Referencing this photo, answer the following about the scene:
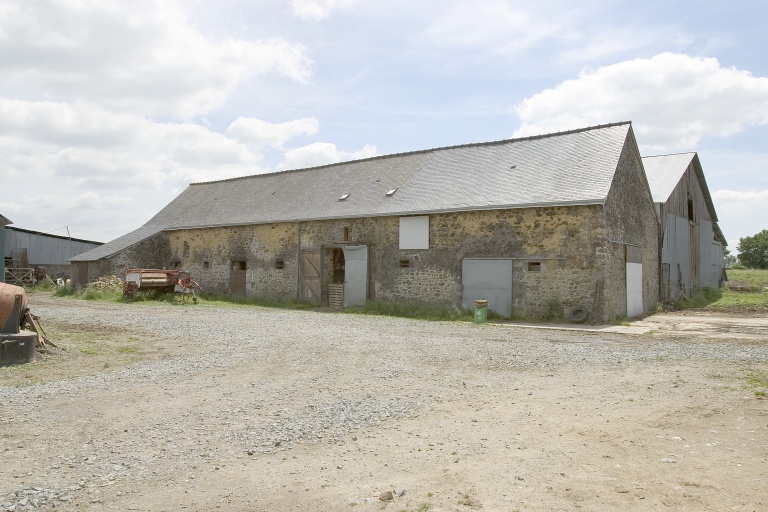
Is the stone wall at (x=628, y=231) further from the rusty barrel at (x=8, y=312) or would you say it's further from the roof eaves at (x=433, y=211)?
the rusty barrel at (x=8, y=312)

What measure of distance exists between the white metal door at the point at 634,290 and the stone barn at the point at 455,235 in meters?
0.09

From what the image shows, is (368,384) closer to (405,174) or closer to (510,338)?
(510,338)

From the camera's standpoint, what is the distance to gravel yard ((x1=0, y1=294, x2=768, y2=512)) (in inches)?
152

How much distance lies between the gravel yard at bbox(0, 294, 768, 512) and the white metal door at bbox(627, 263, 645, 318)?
7.40 m

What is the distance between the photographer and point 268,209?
2370 centimetres

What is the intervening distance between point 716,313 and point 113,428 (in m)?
18.7

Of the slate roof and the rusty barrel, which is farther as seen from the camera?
the slate roof

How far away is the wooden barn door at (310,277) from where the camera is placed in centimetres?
2072

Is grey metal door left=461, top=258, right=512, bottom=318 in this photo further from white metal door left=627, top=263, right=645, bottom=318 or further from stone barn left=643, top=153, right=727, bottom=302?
stone barn left=643, top=153, right=727, bottom=302

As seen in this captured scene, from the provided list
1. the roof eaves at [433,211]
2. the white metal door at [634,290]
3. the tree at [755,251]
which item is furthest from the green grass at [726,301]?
the tree at [755,251]

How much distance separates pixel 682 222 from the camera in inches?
916

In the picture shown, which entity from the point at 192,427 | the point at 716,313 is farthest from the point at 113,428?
the point at 716,313

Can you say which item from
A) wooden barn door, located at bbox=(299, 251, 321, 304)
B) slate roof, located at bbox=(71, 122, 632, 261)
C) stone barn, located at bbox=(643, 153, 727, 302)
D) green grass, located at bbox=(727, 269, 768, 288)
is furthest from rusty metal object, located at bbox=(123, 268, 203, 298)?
green grass, located at bbox=(727, 269, 768, 288)

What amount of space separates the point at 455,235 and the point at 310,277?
240 inches
